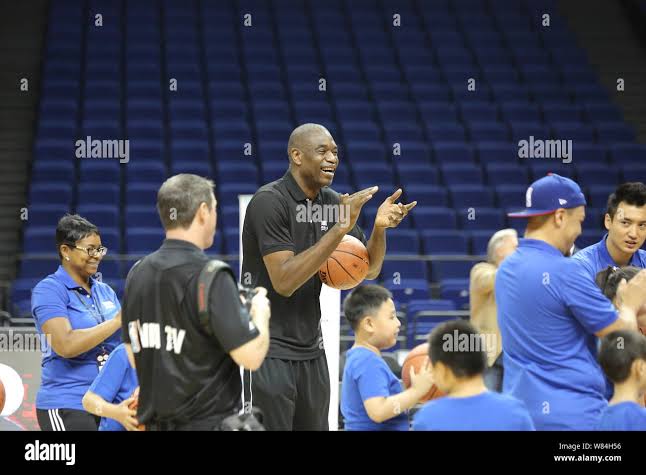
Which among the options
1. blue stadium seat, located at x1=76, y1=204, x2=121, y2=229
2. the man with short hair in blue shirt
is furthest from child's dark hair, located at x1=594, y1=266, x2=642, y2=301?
blue stadium seat, located at x1=76, y1=204, x2=121, y2=229

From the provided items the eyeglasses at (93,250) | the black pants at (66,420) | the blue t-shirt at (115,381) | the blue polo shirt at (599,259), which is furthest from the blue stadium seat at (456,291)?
the blue t-shirt at (115,381)

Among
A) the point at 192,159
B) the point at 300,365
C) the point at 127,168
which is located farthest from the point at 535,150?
the point at 300,365

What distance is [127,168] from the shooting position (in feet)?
34.7

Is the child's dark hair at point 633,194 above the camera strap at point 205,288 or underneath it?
above

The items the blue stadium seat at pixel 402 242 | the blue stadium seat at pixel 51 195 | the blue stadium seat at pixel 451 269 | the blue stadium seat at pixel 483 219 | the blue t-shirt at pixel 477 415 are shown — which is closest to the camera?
the blue t-shirt at pixel 477 415

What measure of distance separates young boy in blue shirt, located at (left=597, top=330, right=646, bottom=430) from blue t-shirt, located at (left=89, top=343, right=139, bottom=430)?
6.04ft

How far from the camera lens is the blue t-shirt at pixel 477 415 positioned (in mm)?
2873

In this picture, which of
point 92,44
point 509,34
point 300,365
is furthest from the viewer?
point 509,34

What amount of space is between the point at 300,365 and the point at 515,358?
0.91m

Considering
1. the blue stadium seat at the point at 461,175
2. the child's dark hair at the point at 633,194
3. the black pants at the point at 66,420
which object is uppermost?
the blue stadium seat at the point at 461,175

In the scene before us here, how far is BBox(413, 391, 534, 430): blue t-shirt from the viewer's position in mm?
2873

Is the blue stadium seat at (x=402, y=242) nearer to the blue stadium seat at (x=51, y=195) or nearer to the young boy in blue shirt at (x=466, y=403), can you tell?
the blue stadium seat at (x=51, y=195)

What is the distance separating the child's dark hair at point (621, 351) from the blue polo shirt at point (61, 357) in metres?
2.29
